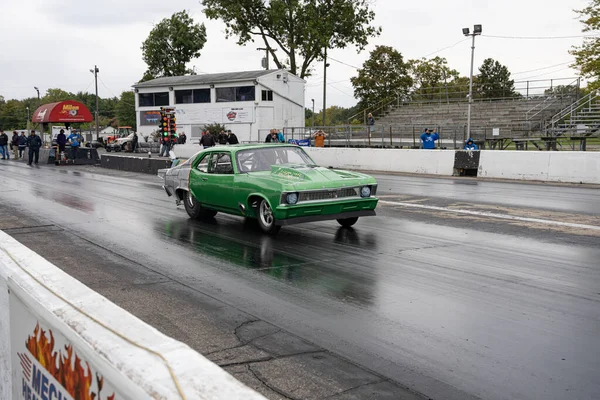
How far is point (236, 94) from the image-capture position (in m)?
48.6

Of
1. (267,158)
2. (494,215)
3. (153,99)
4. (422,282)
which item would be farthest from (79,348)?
(153,99)

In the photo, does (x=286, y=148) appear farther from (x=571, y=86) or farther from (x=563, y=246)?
(x=571, y=86)

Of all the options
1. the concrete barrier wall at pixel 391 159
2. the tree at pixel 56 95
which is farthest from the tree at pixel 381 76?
the tree at pixel 56 95

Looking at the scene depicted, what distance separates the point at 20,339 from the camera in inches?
107

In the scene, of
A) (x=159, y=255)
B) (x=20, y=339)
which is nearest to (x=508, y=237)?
(x=159, y=255)

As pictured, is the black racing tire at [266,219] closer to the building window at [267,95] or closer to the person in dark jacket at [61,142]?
the person in dark jacket at [61,142]

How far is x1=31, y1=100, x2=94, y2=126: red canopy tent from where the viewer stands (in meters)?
A: 34.1

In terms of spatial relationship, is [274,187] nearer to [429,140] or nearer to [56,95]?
[429,140]

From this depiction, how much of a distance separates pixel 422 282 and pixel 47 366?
4.67 metres

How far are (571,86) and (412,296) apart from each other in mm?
35249

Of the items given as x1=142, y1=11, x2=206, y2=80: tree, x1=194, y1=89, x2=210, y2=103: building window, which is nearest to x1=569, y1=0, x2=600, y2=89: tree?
x1=194, y1=89, x2=210, y2=103: building window

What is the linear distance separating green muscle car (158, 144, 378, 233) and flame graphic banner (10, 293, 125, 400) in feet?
20.0

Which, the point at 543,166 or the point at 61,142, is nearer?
the point at 543,166

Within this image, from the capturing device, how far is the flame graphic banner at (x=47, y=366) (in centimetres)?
197
